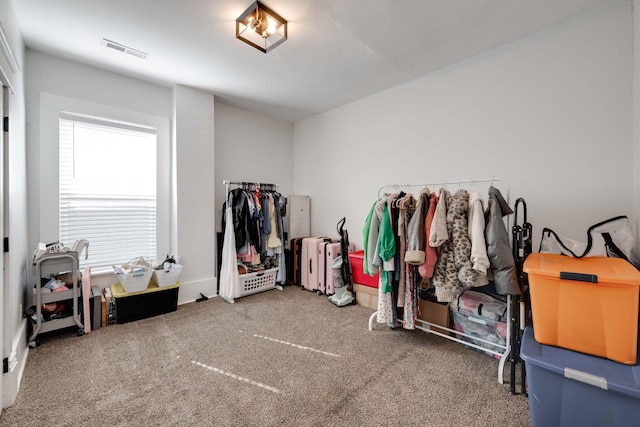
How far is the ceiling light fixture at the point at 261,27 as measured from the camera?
6.57 feet

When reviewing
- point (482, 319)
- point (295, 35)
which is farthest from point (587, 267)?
point (295, 35)

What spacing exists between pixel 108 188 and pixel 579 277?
4200 mm

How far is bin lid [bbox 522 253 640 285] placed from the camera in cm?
123

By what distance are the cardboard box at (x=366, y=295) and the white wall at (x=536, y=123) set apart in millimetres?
1243

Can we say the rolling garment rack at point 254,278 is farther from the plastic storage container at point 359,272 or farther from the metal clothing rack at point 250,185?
the plastic storage container at point 359,272

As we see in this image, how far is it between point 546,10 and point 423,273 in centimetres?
226

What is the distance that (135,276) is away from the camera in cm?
277

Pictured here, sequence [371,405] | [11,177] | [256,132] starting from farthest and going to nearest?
1. [256,132]
2. [11,177]
3. [371,405]

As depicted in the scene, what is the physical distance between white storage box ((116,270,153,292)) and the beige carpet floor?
0.37 metres

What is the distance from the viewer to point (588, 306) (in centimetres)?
131

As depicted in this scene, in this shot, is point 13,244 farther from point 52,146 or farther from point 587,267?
point 587,267

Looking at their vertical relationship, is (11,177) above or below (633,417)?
above

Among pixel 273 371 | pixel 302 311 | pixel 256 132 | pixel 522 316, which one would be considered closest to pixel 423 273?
pixel 522 316

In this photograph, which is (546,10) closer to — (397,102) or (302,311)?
(397,102)
